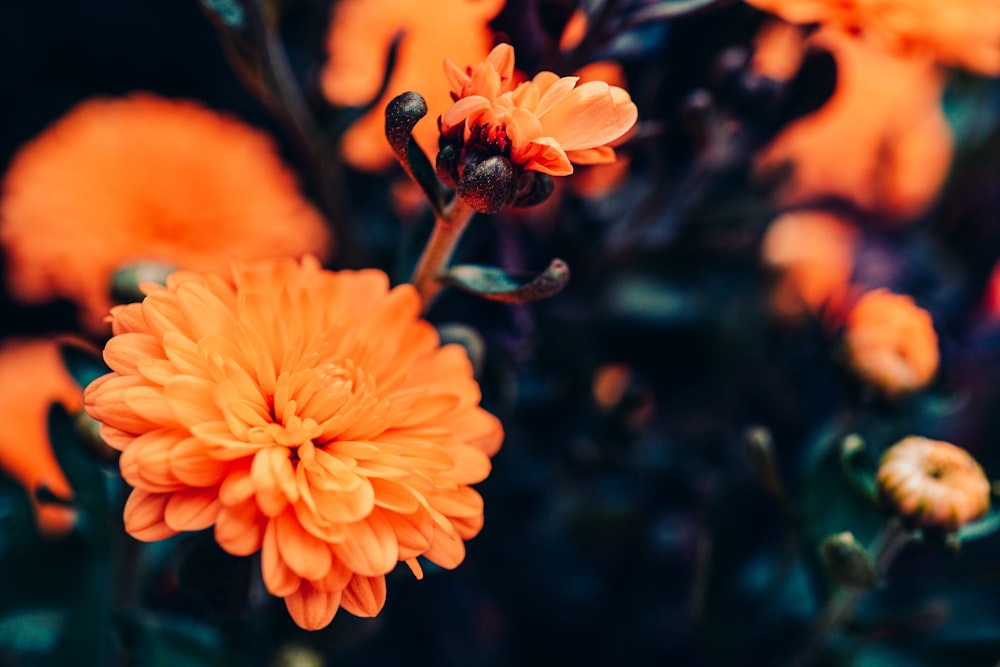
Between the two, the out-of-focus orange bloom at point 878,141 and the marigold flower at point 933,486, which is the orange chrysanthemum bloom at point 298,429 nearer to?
the marigold flower at point 933,486

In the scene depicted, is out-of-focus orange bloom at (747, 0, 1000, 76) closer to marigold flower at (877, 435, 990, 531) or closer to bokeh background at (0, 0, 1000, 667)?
bokeh background at (0, 0, 1000, 667)

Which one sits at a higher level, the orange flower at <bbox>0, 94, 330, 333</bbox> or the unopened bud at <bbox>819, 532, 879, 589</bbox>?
the orange flower at <bbox>0, 94, 330, 333</bbox>

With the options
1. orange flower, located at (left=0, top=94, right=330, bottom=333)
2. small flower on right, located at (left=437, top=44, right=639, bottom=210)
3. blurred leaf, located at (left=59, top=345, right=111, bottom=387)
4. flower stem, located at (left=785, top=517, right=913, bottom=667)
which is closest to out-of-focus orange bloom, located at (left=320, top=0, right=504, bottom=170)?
orange flower, located at (left=0, top=94, right=330, bottom=333)

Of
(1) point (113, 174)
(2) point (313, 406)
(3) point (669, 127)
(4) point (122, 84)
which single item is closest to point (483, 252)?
(3) point (669, 127)

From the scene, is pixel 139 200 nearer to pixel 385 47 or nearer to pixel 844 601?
pixel 385 47

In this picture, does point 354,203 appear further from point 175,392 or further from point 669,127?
point 175,392

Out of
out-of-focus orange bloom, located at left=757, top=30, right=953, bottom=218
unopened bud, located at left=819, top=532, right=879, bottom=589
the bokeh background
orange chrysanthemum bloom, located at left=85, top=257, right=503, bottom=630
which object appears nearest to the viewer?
orange chrysanthemum bloom, located at left=85, top=257, right=503, bottom=630

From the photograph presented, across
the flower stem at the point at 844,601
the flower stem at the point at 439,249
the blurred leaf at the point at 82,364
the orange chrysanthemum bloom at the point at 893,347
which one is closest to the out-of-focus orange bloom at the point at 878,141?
the orange chrysanthemum bloom at the point at 893,347
